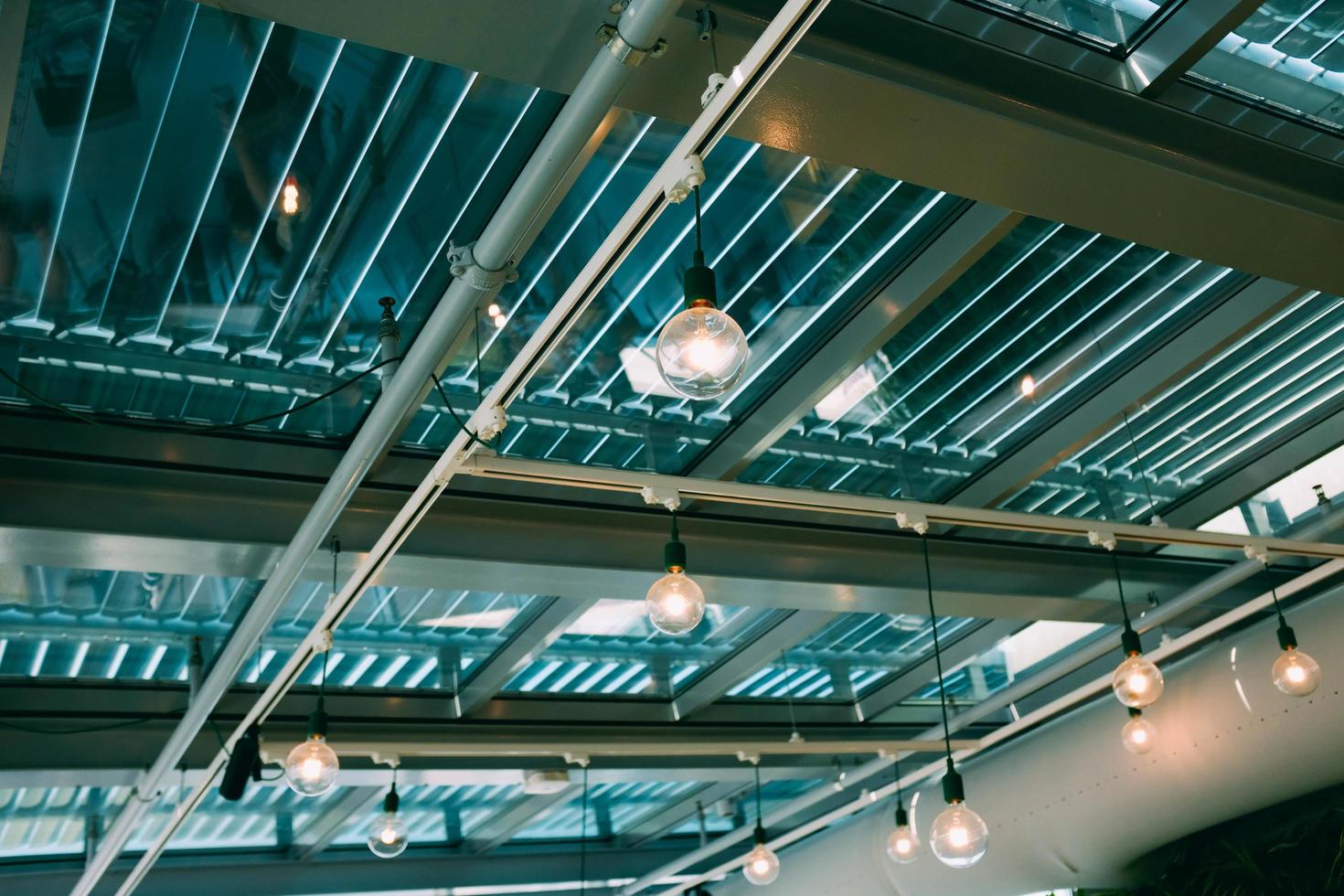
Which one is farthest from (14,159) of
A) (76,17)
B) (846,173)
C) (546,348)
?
(846,173)

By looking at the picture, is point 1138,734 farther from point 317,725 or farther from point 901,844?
point 317,725

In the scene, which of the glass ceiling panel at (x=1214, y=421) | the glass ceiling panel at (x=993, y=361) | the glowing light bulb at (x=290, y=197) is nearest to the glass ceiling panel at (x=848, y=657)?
the glass ceiling panel at (x=1214, y=421)

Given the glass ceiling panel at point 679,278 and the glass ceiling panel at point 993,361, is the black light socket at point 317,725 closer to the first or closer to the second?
the glass ceiling panel at point 679,278

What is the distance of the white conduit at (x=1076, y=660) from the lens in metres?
5.31

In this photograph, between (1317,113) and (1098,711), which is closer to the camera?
(1317,113)

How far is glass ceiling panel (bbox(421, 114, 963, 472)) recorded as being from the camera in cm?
373

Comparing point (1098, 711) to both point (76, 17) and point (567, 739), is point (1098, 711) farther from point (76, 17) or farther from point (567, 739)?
point (76, 17)

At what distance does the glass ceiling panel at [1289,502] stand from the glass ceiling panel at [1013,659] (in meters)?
0.93

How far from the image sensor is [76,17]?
2967mm

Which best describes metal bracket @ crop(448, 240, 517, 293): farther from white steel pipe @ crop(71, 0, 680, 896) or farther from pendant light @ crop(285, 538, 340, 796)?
pendant light @ crop(285, 538, 340, 796)

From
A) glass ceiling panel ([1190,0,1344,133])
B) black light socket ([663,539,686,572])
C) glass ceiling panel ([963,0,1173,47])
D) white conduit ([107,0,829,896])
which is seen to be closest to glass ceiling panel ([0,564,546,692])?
white conduit ([107,0,829,896])

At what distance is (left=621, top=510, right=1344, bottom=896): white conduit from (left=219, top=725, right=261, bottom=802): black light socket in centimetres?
337

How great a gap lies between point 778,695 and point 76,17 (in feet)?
18.5

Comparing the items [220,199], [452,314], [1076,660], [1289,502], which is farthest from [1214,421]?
[220,199]
